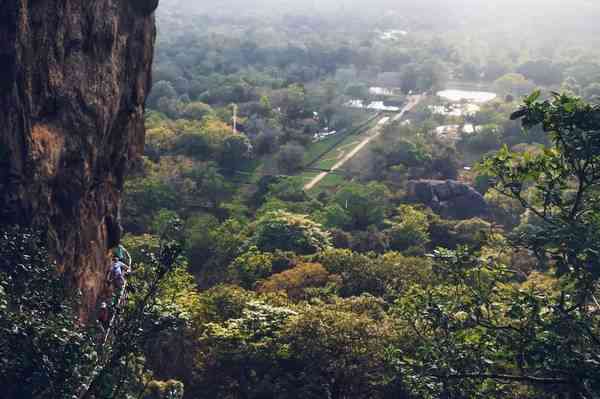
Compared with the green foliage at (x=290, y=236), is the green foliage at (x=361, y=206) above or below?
below

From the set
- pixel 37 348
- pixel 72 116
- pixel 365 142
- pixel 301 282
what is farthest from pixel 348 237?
pixel 365 142

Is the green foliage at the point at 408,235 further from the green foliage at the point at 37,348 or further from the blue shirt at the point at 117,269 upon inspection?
the green foliage at the point at 37,348

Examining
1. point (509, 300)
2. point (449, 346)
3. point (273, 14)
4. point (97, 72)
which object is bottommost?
point (273, 14)

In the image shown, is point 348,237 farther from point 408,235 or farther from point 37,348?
point 37,348

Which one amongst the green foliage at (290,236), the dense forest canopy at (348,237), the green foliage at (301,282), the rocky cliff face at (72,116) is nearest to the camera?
the dense forest canopy at (348,237)

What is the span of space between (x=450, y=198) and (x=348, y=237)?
9655 mm

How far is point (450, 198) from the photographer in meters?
38.2

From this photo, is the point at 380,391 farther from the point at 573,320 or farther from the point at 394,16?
the point at 394,16

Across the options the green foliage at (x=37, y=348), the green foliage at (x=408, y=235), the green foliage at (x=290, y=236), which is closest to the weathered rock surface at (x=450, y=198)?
the green foliage at (x=408, y=235)

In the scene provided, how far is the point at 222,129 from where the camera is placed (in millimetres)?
47500

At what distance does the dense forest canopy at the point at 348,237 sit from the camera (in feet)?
27.8

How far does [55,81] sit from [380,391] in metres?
9.67

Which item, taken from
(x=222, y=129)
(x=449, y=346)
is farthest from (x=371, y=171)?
(x=449, y=346)

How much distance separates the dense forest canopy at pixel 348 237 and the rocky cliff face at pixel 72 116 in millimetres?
A: 1518
